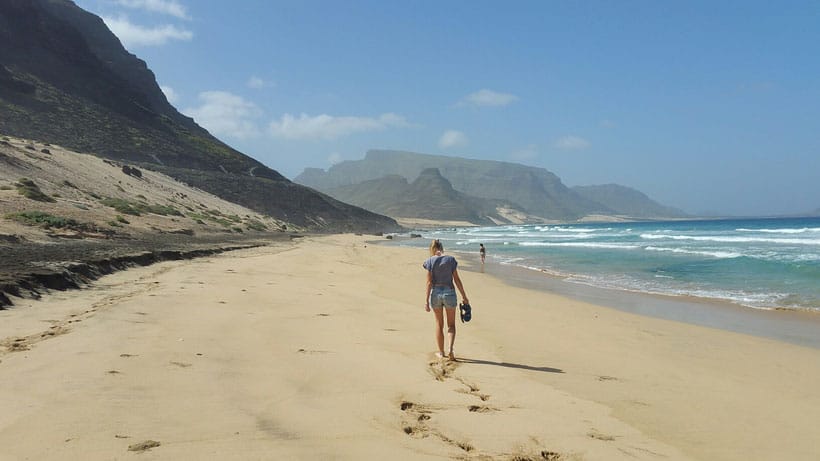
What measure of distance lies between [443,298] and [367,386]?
2260 mm

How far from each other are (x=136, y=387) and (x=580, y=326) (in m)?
8.45

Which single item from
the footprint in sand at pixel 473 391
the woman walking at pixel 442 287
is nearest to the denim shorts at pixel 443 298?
the woman walking at pixel 442 287

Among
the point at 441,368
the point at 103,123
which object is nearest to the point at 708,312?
the point at 441,368

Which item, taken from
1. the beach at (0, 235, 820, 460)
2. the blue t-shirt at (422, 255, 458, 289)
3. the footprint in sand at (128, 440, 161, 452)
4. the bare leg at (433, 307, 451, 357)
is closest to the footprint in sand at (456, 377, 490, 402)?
the beach at (0, 235, 820, 460)

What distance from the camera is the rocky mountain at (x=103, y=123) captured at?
200 feet

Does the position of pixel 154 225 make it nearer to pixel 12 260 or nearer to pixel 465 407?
pixel 12 260

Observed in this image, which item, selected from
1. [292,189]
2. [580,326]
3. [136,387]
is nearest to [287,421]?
[136,387]

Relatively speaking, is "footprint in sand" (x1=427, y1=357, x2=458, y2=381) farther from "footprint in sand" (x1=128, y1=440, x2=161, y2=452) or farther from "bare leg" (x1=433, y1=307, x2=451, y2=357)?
"footprint in sand" (x1=128, y1=440, x2=161, y2=452)

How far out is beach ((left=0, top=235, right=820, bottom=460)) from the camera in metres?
3.58

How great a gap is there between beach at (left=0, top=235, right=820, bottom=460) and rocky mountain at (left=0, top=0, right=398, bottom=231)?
60051mm

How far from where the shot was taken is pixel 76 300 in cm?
872

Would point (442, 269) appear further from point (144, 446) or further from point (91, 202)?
point (91, 202)

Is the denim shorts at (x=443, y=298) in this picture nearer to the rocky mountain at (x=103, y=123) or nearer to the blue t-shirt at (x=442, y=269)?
the blue t-shirt at (x=442, y=269)

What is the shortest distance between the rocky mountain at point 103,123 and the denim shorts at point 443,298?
2420 inches
